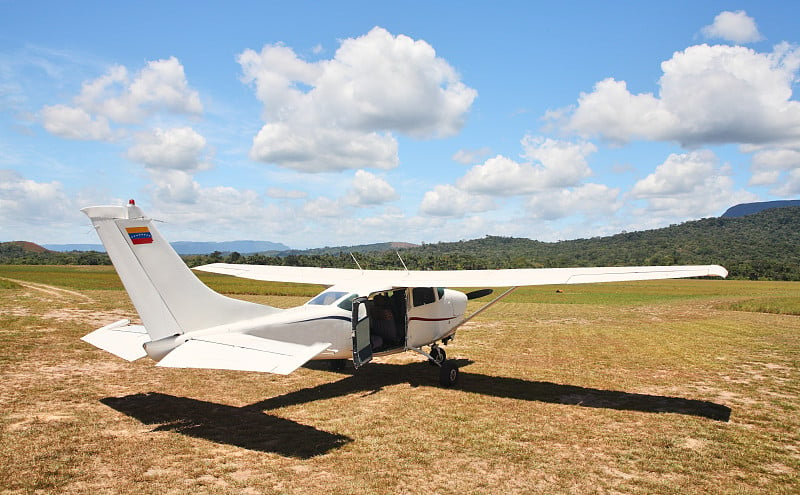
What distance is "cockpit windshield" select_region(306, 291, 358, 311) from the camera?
7672 millimetres

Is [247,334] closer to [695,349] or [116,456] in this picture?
[116,456]

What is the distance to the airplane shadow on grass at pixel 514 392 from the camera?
23.9ft

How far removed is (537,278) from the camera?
8055 millimetres

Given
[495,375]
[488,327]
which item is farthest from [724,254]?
[495,375]

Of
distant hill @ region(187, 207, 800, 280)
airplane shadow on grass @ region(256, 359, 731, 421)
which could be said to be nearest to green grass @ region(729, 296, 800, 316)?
airplane shadow on grass @ region(256, 359, 731, 421)

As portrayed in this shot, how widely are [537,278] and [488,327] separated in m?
9.36

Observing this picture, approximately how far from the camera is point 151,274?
239 inches

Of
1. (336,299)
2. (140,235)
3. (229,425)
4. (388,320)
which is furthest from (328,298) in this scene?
(140,235)

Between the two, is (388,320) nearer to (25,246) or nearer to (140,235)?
(140,235)

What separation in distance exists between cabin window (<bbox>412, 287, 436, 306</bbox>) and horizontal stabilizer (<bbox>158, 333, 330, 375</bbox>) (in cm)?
347

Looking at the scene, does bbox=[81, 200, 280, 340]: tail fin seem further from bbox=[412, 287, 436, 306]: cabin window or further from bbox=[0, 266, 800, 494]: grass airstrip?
bbox=[412, 287, 436, 306]: cabin window

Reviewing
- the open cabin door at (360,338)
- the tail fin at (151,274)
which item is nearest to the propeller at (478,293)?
the open cabin door at (360,338)

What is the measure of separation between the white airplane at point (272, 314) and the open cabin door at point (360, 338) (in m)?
0.02

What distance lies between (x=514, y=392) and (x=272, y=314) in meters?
4.38
